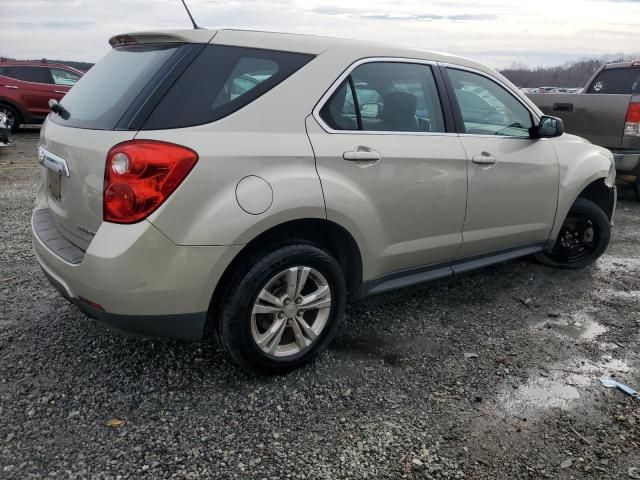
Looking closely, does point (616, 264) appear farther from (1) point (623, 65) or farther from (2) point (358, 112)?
(1) point (623, 65)

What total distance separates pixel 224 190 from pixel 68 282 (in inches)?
34.3

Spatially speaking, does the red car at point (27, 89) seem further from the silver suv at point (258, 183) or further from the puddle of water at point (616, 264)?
the puddle of water at point (616, 264)

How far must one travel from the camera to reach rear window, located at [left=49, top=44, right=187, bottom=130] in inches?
102

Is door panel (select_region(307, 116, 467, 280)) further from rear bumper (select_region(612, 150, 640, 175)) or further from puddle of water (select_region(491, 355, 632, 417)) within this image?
rear bumper (select_region(612, 150, 640, 175))

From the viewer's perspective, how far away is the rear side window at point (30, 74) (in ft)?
43.1

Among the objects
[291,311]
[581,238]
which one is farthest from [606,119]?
[291,311]

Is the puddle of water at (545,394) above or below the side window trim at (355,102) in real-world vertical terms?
below

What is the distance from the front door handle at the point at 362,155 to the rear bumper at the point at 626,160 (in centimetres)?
483

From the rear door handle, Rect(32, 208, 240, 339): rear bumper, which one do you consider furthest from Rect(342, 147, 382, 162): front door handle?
the rear door handle

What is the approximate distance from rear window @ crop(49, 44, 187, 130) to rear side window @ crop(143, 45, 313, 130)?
0.16m

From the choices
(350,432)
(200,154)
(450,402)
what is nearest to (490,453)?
(450,402)

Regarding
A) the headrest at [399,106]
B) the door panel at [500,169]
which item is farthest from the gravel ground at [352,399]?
the headrest at [399,106]

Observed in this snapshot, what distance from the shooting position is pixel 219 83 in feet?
8.50

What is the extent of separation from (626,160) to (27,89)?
12.5 m
